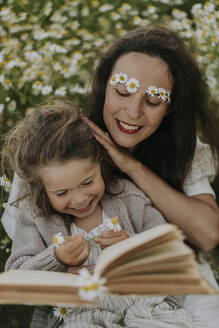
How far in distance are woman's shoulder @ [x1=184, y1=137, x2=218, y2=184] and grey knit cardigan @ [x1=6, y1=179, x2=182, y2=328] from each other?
34 centimetres

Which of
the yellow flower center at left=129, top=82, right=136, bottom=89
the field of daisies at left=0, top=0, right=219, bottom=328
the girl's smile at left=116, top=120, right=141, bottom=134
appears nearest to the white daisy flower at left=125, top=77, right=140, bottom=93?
the yellow flower center at left=129, top=82, right=136, bottom=89

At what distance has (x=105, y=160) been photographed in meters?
1.59

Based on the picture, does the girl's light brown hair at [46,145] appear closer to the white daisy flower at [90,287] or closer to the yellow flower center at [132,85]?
the yellow flower center at [132,85]

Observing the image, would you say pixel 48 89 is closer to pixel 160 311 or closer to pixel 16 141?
pixel 16 141

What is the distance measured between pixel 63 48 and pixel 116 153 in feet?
3.38

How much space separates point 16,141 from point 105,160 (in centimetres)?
37

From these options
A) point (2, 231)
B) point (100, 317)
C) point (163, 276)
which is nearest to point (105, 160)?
point (100, 317)

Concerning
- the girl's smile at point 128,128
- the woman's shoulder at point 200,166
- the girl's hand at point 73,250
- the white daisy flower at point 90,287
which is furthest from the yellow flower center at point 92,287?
the woman's shoulder at point 200,166

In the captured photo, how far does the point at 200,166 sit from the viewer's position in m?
1.90

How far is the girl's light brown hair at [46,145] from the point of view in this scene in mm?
1309

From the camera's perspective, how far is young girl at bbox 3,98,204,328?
4.09ft

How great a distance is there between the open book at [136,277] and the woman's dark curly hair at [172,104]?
980 millimetres

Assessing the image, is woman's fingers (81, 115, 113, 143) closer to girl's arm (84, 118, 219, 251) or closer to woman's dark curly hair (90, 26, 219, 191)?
girl's arm (84, 118, 219, 251)

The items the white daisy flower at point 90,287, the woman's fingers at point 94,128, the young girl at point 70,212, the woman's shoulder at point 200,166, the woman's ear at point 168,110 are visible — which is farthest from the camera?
the woman's shoulder at point 200,166
